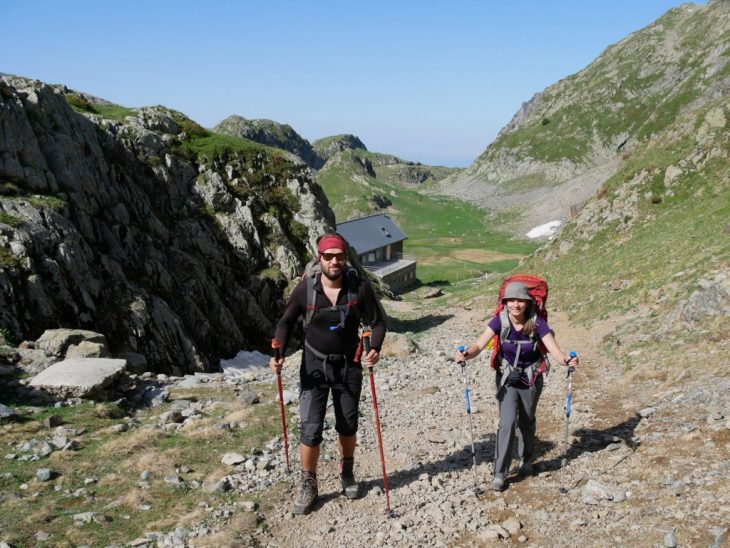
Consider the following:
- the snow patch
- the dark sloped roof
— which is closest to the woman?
the dark sloped roof

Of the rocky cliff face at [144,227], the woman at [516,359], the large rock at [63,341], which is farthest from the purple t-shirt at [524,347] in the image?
the rocky cliff face at [144,227]

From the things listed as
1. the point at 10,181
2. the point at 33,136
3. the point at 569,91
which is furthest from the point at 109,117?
the point at 569,91

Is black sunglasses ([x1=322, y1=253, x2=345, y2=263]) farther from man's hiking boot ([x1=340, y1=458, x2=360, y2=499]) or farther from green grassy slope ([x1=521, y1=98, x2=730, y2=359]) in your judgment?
green grassy slope ([x1=521, y1=98, x2=730, y2=359])

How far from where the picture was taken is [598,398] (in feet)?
43.0

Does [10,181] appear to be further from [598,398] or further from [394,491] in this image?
[598,398]

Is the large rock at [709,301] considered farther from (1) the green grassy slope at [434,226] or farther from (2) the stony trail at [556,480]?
(1) the green grassy slope at [434,226]

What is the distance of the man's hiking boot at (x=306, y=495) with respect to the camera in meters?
8.62

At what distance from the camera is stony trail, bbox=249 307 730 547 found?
748 cm

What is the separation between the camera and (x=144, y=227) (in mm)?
27109

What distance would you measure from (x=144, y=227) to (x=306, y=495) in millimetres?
22167

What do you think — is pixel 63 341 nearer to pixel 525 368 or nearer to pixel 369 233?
pixel 525 368

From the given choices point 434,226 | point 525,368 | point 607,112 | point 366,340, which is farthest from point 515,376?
Result: point 607,112

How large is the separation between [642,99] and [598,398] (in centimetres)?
15869

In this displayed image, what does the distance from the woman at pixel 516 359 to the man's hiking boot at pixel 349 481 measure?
241 cm
